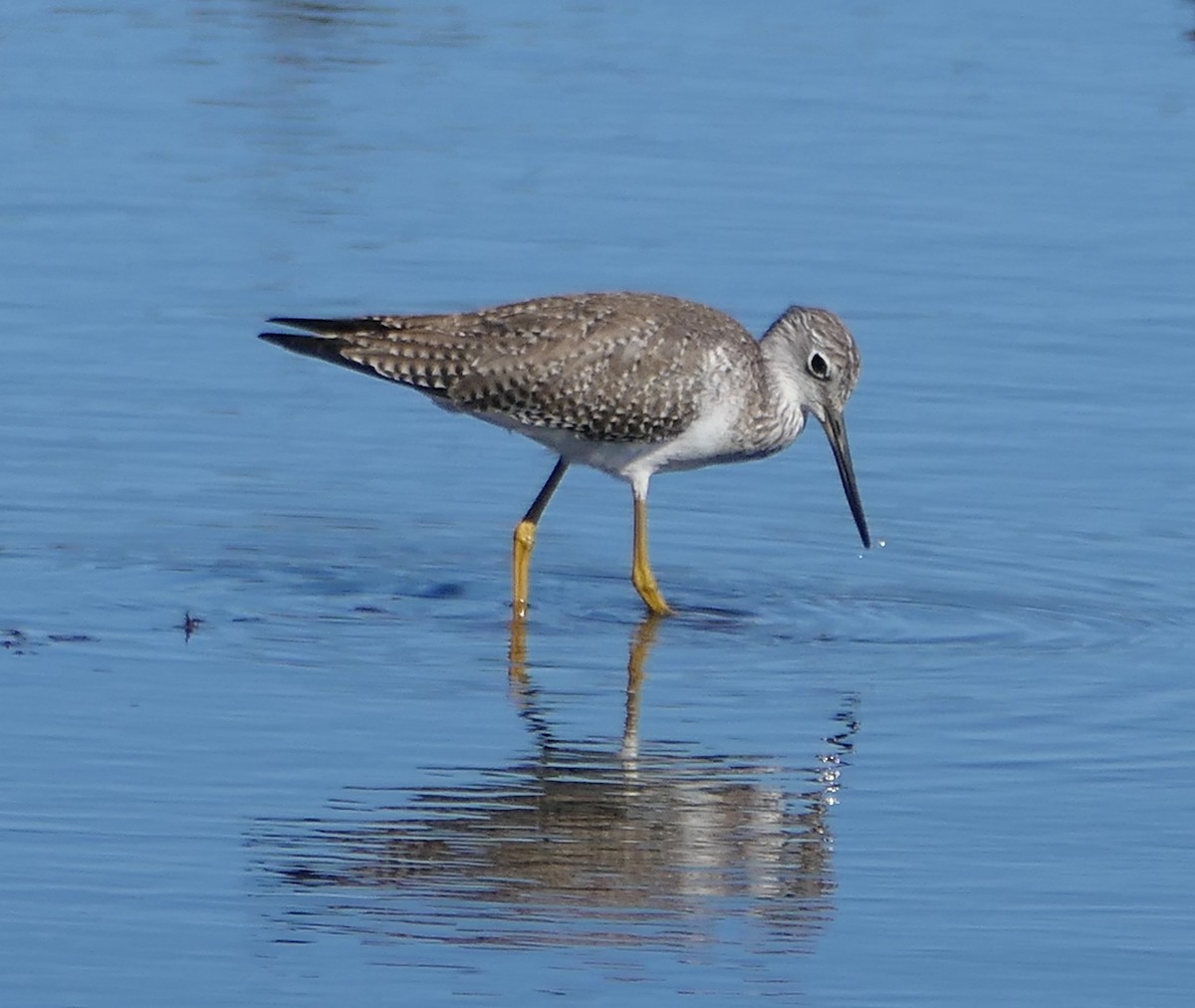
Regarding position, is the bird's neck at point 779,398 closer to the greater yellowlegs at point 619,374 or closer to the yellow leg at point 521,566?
the greater yellowlegs at point 619,374

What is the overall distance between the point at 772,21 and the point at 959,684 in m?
10.9

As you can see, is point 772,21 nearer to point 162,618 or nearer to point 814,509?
point 814,509

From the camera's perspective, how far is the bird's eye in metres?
11.3

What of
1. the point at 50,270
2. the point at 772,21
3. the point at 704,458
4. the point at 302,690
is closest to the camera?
the point at 302,690

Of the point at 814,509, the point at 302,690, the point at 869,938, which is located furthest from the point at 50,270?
the point at 869,938

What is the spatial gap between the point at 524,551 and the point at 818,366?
4.74ft

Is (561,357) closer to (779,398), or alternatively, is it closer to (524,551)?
(524,551)

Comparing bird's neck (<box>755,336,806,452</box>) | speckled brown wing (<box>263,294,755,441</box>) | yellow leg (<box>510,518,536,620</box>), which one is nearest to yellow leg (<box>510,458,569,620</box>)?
yellow leg (<box>510,518,536,620</box>)

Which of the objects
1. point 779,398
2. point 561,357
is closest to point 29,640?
point 561,357

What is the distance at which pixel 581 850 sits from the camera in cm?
797

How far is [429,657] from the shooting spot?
9.88 meters

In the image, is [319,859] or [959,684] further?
[959,684]

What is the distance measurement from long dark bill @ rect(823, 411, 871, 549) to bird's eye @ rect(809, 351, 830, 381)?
0.59 ft

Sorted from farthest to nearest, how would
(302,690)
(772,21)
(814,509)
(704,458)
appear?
(772,21), (814,509), (704,458), (302,690)
